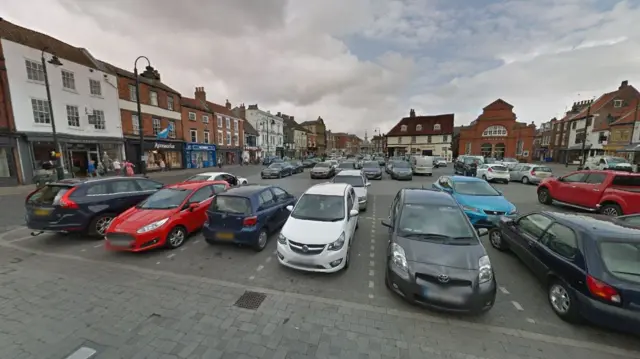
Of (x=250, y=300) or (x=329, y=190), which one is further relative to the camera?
(x=329, y=190)

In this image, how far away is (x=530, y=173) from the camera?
1664 cm

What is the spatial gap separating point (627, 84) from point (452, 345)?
199 feet

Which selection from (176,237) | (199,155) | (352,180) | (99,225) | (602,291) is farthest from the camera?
(199,155)

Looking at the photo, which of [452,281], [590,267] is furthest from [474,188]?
[452,281]

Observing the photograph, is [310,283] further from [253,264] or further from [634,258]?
[634,258]

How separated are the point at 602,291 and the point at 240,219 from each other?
569cm

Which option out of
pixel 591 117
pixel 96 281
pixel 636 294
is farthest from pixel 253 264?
pixel 591 117

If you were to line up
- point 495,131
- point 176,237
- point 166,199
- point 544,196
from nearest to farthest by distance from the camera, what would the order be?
1. point 176,237
2. point 166,199
3. point 544,196
4. point 495,131

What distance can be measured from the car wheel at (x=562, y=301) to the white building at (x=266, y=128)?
46569 millimetres

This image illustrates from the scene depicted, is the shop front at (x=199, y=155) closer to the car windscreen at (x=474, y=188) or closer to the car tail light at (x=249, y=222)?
the car tail light at (x=249, y=222)

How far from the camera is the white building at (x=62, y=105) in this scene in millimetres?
14719

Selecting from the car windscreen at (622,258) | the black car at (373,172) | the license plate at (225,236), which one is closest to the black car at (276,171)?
the black car at (373,172)

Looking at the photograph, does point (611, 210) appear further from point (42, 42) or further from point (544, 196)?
point (42, 42)

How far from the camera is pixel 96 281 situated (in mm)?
4305
